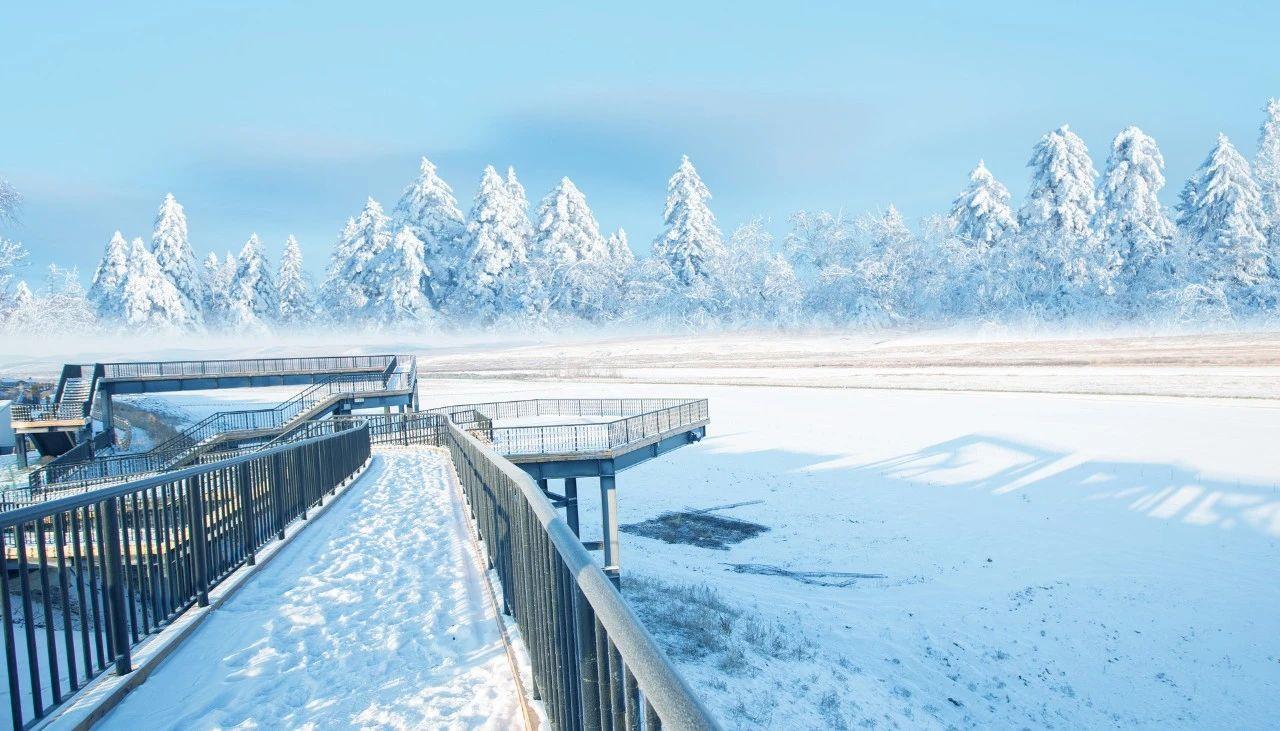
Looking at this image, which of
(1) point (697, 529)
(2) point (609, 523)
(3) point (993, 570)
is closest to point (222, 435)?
(2) point (609, 523)

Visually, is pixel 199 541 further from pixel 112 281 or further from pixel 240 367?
pixel 112 281

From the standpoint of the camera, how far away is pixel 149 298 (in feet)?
242

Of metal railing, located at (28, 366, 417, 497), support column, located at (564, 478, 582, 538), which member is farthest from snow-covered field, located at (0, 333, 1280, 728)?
metal railing, located at (28, 366, 417, 497)

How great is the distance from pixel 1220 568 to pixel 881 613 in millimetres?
8114

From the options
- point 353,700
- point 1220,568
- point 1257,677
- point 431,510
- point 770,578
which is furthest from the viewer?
point 770,578

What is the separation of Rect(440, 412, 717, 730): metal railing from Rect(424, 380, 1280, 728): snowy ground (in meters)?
7.03

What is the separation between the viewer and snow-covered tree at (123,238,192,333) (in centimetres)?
7312

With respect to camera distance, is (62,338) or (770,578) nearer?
(770,578)

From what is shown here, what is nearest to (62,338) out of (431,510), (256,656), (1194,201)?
(431,510)

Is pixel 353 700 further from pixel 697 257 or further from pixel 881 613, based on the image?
pixel 697 257

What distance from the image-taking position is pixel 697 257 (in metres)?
68.1

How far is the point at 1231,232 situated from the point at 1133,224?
5.90 metres

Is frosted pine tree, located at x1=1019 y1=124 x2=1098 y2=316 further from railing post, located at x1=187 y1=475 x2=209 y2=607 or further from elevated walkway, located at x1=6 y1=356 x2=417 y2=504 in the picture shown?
railing post, located at x1=187 y1=475 x2=209 y2=607

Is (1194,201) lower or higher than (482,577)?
higher
